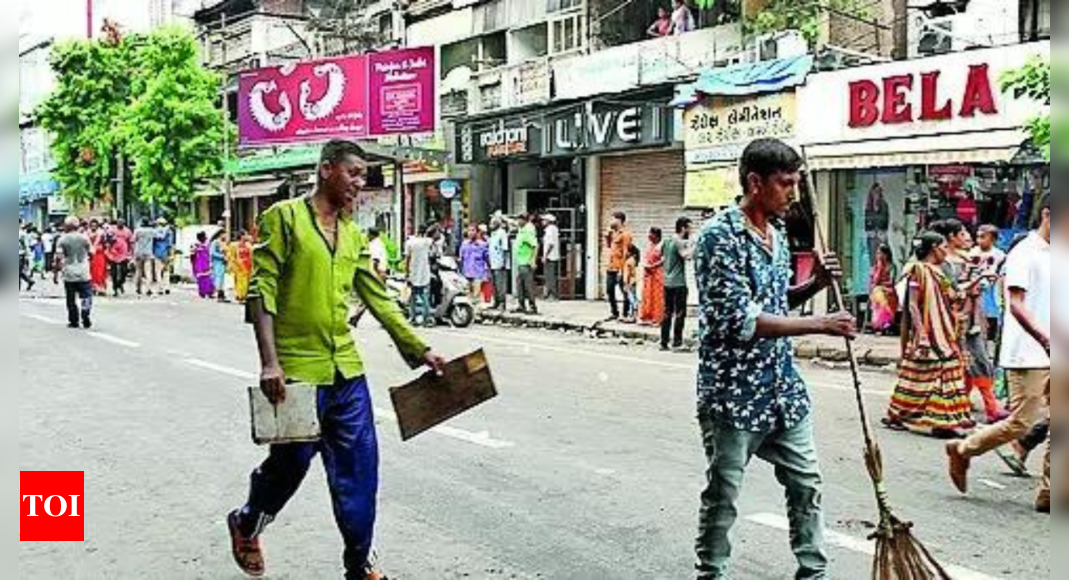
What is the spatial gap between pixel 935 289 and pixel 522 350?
738 cm

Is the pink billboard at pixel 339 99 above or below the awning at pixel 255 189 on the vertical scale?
above

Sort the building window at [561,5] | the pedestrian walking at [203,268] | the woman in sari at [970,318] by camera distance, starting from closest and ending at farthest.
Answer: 1. the woman in sari at [970,318]
2. the building window at [561,5]
3. the pedestrian walking at [203,268]

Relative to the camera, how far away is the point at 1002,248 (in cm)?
1538

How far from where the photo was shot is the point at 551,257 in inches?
906

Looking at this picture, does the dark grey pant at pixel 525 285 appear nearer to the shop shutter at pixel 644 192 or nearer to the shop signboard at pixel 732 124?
the shop shutter at pixel 644 192

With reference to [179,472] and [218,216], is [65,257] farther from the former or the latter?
[218,216]

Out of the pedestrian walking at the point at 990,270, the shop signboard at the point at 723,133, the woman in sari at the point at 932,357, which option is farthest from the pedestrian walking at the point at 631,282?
the woman in sari at the point at 932,357

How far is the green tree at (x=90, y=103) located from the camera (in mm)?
41969

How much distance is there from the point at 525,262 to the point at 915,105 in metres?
7.16

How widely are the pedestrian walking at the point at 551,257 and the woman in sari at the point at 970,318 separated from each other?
41.1ft

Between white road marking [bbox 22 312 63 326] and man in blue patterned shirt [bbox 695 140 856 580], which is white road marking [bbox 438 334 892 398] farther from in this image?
man in blue patterned shirt [bbox 695 140 856 580]

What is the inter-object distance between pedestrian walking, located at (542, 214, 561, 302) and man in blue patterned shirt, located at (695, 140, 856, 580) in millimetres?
18176

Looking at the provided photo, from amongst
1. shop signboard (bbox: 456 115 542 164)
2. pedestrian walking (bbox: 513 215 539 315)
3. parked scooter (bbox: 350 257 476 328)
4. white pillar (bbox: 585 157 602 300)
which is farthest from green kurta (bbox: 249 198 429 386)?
shop signboard (bbox: 456 115 542 164)

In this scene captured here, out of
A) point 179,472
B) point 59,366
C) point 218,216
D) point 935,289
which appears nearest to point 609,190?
point 59,366
